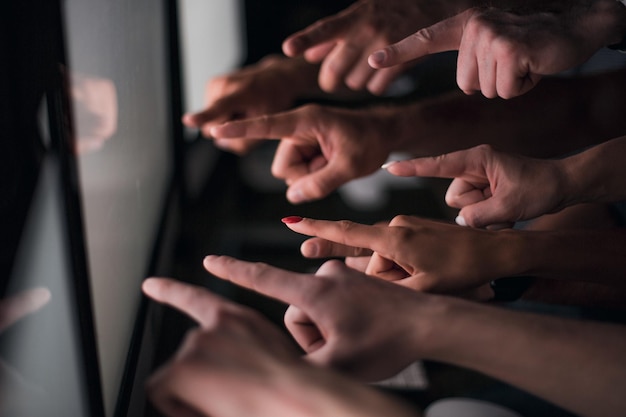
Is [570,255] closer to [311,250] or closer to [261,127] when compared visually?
[311,250]

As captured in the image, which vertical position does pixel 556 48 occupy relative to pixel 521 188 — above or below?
above

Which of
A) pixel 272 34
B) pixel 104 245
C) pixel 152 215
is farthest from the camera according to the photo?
pixel 272 34

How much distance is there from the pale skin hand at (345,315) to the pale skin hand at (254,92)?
0.45 m

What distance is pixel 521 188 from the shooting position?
0.49 m

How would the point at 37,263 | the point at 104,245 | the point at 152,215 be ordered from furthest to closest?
the point at 152,215 → the point at 104,245 → the point at 37,263

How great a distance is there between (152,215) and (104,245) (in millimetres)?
288

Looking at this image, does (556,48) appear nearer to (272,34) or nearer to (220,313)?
(220,313)

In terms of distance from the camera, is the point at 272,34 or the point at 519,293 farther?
the point at 272,34

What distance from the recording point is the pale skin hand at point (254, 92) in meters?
0.80

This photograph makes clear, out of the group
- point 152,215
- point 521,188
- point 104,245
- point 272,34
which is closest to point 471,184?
point 521,188

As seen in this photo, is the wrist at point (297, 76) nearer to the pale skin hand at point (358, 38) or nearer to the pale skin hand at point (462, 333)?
the pale skin hand at point (358, 38)

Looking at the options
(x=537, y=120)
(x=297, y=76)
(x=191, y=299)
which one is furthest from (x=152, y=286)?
(x=297, y=76)

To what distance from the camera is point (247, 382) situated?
1.00 feet

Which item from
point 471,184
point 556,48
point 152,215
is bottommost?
point 152,215
